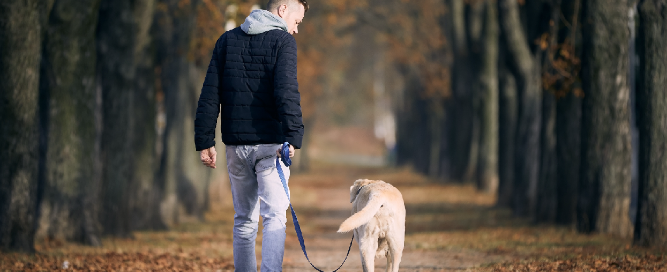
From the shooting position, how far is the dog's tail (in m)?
6.38

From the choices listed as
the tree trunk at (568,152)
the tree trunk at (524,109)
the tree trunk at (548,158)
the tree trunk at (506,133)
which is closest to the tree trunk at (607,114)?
the tree trunk at (568,152)

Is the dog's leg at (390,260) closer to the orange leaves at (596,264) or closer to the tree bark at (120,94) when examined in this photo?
the orange leaves at (596,264)

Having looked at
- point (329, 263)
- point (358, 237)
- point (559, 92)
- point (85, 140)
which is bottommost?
point (329, 263)

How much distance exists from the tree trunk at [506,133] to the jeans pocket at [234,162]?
14.0m

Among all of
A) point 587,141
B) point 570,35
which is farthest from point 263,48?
point 570,35

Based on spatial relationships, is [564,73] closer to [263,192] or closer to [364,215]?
[364,215]

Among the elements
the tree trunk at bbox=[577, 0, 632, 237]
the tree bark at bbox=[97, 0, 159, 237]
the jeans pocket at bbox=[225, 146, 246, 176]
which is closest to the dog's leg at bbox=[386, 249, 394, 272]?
the jeans pocket at bbox=[225, 146, 246, 176]

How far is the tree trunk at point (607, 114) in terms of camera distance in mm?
11977

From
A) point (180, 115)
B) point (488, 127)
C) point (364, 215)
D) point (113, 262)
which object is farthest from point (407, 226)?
point (364, 215)

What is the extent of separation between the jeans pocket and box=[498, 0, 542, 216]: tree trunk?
11.0 metres

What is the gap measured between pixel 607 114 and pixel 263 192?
7.14 metres

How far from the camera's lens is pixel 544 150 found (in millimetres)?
15625

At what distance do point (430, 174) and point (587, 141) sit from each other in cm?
2620

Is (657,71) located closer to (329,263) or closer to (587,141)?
(587,141)
